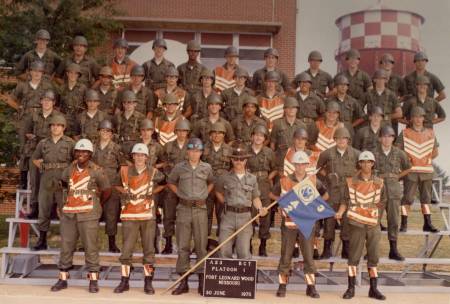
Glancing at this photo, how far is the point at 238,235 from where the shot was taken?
8.59 m

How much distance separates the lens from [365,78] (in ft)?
37.5

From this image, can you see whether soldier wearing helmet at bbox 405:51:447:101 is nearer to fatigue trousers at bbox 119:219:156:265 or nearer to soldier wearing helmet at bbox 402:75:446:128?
soldier wearing helmet at bbox 402:75:446:128

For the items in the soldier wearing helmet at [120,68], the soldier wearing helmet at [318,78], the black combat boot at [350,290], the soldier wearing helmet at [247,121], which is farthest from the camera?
the soldier wearing helmet at [120,68]

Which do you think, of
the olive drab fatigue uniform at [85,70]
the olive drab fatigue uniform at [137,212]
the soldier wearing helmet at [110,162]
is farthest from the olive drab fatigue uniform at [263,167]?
the olive drab fatigue uniform at [85,70]

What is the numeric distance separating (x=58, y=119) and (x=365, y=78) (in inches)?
245

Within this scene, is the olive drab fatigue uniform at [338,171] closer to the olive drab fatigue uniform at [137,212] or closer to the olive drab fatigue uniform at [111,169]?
the olive drab fatigue uniform at [137,212]

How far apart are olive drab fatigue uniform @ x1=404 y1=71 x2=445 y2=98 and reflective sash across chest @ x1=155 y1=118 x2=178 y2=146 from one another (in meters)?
5.03

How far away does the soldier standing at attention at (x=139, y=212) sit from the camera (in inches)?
330

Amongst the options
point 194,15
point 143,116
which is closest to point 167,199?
point 143,116

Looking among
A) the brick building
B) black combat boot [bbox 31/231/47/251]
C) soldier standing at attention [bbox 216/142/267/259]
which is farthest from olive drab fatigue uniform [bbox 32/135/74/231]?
the brick building

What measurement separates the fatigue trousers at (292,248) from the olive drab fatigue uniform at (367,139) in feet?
7.84

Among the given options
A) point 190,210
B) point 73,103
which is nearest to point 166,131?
point 73,103

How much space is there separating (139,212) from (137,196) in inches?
9.9

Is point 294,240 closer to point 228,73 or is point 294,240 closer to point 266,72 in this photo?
point 266,72
